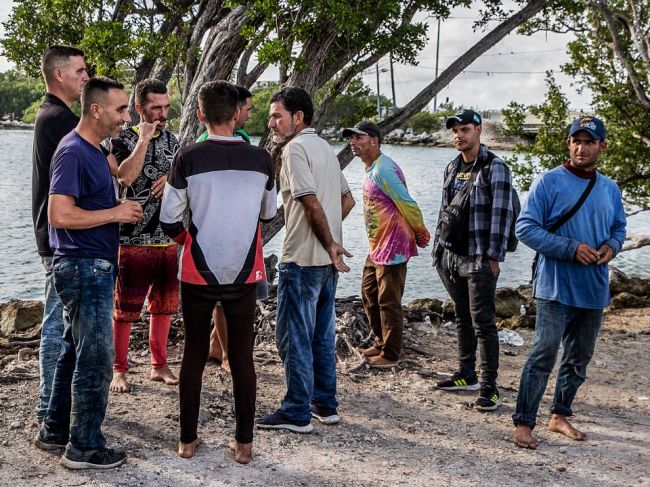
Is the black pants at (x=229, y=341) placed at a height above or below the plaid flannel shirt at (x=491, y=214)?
below

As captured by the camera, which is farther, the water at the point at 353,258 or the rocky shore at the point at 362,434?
the water at the point at 353,258

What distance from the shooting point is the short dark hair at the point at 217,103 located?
4.12 m

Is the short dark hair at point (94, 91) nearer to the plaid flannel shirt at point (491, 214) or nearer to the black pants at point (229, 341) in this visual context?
the black pants at point (229, 341)

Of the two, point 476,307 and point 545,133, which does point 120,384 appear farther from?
point 545,133

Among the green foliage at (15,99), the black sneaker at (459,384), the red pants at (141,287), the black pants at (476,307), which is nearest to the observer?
the red pants at (141,287)

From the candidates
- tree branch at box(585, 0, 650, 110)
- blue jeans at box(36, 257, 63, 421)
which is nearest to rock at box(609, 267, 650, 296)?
tree branch at box(585, 0, 650, 110)

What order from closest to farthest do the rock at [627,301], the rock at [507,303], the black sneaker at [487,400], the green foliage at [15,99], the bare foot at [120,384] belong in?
the bare foot at [120,384] → the black sneaker at [487,400] → the rock at [507,303] → the rock at [627,301] → the green foliage at [15,99]

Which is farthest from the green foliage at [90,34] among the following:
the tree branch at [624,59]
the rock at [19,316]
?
the tree branch at [624,59]

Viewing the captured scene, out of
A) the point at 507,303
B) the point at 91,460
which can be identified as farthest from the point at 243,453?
the point at 507,303

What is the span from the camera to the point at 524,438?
4.94 meters

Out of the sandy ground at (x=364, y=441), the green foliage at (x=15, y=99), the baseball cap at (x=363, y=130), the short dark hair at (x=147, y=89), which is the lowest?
the sandy ground at (x=364, y=441)

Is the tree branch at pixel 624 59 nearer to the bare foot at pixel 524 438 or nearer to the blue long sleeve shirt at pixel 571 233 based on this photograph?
the blue long sleeve shirt at pixel 571 233

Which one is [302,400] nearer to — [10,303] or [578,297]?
[578,297]

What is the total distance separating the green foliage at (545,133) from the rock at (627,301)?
8.16ft
